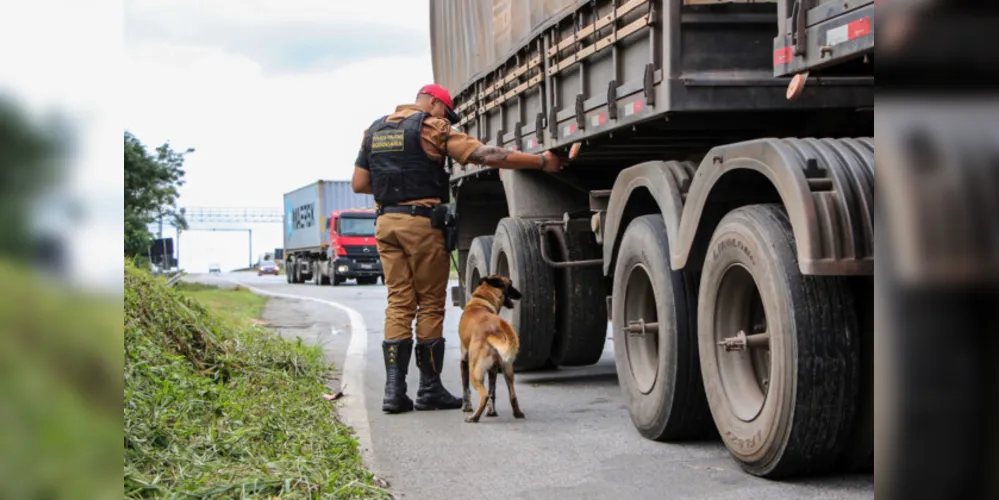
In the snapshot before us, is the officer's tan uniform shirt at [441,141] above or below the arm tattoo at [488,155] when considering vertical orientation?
above

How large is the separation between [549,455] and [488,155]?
2.32 metres

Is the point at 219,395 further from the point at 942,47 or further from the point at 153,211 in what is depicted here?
the point at 153,211

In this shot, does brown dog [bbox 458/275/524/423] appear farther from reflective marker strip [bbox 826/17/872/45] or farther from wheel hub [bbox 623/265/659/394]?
reflective marker strip [bbox 826/17/872/45]

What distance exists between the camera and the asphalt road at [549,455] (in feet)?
14.1

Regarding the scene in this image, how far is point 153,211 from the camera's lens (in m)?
19.3

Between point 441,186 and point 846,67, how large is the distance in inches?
145

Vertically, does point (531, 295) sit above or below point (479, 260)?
below

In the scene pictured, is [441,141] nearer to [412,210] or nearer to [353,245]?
[412,210]

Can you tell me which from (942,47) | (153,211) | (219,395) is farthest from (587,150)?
(153,211)

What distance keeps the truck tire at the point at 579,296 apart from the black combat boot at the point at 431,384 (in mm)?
1428

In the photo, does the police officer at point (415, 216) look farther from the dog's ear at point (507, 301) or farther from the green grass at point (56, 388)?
the green grass at point (56, 388)

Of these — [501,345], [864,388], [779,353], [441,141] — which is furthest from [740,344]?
[441,141]

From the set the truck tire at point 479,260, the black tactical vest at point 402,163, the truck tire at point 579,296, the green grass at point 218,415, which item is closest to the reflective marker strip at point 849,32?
the green grass at point 218,415

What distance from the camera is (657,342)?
5.77 meters
